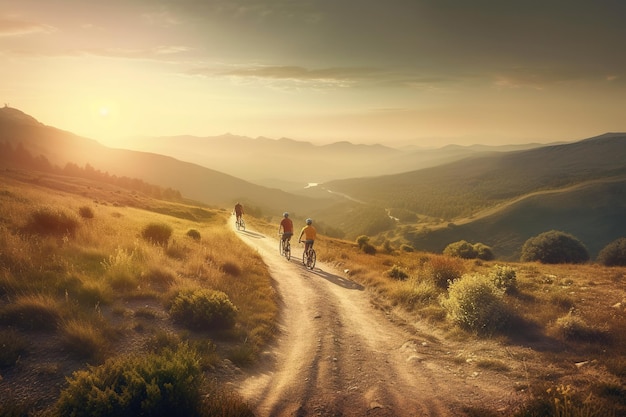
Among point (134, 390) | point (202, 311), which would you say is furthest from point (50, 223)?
→ point (134, 390)

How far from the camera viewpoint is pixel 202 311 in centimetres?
1030

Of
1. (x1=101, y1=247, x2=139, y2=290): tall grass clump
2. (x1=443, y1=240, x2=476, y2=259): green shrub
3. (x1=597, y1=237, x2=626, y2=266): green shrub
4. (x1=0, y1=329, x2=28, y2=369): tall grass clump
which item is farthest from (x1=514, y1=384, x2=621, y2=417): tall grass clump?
(x1=597, y1=237, x2=626, y2=266): green shrub

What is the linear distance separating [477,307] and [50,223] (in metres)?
18.0

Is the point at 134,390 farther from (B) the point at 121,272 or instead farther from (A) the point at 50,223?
(A) the point at 50,223

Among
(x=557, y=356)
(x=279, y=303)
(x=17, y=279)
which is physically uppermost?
(x=17, y=279)

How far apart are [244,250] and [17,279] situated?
14.0 metres

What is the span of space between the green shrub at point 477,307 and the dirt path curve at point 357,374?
1.58 meters

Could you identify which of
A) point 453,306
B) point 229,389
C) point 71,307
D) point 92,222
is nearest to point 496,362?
point 453,306

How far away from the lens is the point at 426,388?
8492 mm

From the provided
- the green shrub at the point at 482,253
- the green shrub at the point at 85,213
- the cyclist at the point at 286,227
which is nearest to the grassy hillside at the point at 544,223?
the green shrub at the point at 482,253

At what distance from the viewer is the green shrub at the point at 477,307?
39.1ft

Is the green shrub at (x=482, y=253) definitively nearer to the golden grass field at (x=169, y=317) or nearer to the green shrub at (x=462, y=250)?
the green shrub at (x=462, y=250)

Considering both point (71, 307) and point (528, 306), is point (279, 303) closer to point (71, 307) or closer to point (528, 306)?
point (71, 307)

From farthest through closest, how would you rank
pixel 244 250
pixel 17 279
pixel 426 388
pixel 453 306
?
pixel 244 250
pixel 453 306
pixel 17 279
pixel 426 388
